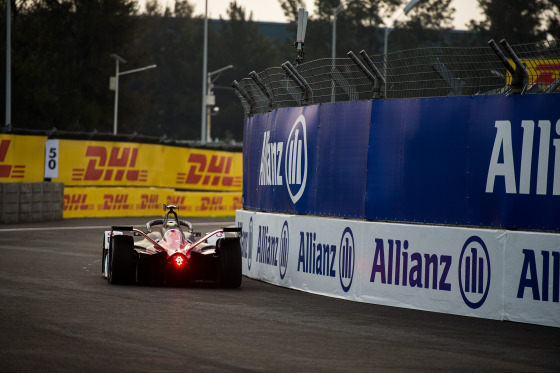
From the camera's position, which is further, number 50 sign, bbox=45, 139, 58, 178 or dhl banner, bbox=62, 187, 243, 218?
dhl banner, bbox=62, 187, 243, 218

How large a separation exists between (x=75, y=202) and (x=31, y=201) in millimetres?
3674

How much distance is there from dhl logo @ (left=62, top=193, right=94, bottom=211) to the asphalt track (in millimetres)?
19652

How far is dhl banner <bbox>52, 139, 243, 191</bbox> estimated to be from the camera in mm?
34719

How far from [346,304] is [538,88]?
11.5 ft

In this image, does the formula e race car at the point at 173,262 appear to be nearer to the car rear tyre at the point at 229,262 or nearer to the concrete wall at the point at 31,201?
the car rear tyre at the point at 229,262

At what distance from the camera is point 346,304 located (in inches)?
512

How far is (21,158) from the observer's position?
1236 inches

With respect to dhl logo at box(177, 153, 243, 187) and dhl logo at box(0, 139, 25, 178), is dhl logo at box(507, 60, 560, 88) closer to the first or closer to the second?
dhl logo at box(0, 139, 25, 178)

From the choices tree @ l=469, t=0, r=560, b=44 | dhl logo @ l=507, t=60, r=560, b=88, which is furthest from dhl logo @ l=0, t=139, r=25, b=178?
tree @ l=469, t=0, r=560, b=44

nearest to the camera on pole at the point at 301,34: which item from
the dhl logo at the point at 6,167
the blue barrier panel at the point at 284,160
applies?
the blue barrier panel at the point at 284,160

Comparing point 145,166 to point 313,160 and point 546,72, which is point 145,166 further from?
point 546,72

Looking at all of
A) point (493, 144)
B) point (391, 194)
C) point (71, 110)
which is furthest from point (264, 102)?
point (71, 110)

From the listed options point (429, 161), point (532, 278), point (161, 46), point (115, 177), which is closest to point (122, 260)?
point (429, 161)

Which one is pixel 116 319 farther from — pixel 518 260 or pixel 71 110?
pixel 71 110
